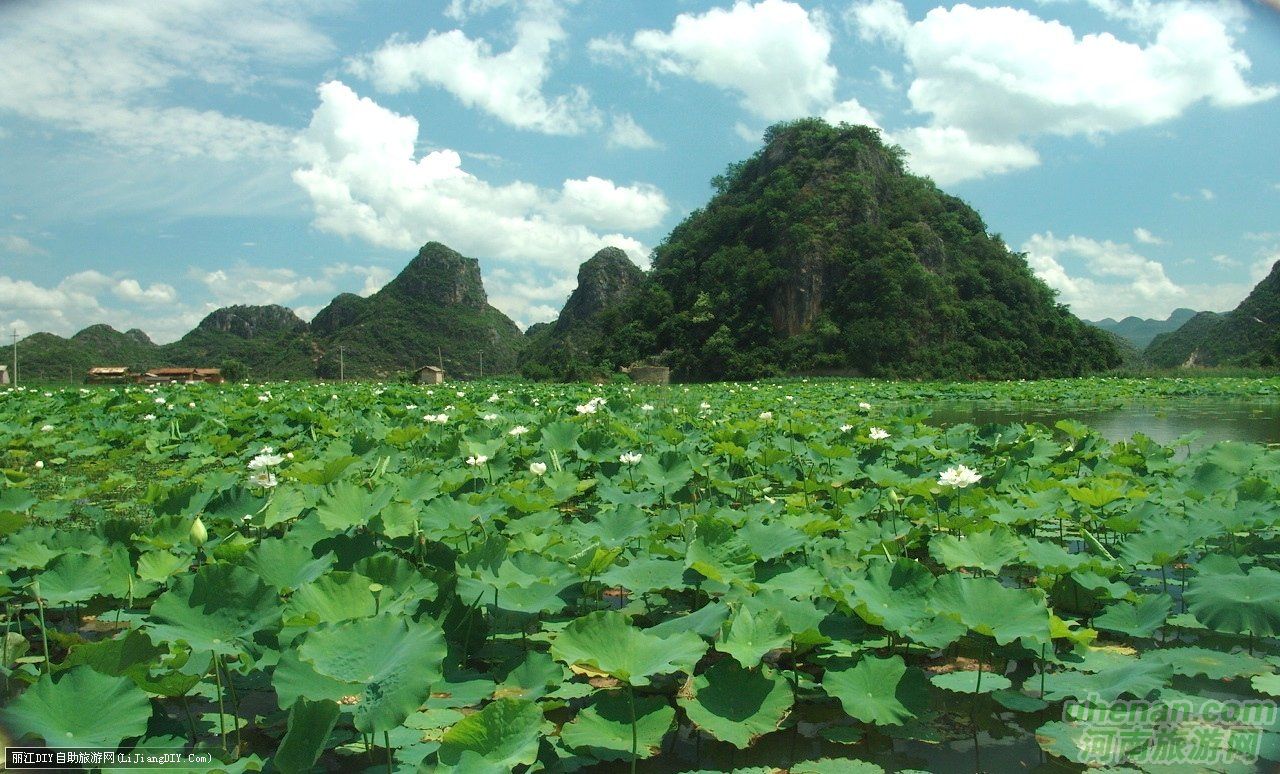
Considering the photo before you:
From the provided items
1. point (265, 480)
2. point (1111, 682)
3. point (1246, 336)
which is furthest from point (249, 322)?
point (1111, 682)

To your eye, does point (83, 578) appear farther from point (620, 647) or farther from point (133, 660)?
point (620, 647)

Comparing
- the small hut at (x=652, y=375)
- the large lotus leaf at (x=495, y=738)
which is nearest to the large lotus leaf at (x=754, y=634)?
the large lotus leaf at (x=495, y=738)

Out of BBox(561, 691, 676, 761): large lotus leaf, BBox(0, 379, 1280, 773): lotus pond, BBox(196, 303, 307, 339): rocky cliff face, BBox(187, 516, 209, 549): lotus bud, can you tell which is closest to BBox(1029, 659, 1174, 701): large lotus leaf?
BBox(0, 379, 1280, 773): lotus pond

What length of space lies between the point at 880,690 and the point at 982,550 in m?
0.71

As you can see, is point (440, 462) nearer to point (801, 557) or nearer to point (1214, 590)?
point (801, 557)

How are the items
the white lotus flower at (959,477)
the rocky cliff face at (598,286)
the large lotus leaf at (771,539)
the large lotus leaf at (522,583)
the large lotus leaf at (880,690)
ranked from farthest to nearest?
1. the rocky cliff face at (598,286)
2. the white lotus flower at (959,477)
3. the large lotus leaf at (771,539)
4. the large lotus leaf at (522,583)
5. the large lotus leaf at (880,690)

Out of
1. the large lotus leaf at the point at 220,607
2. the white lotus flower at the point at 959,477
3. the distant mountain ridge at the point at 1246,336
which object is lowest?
the large lotus leaf at the point at 220,607

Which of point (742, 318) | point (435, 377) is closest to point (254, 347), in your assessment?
point (435, 377)

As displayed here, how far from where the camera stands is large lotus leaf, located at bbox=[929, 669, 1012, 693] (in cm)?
142

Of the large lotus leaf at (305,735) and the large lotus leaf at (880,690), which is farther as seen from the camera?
the large lotus leaf at (880,690)

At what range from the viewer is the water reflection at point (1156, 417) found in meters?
6.05

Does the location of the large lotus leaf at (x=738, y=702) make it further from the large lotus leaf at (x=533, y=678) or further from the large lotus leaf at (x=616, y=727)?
the large lotus leaf at (x=533, y=678)

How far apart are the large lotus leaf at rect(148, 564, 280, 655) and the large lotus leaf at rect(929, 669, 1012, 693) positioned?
1255 millimetres

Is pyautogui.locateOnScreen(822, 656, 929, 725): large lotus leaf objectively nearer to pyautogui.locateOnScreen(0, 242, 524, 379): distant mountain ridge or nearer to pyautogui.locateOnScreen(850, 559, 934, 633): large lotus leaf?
pyautogui.locateOnScreen(850, 559, 934, 633): large lotus leaf
